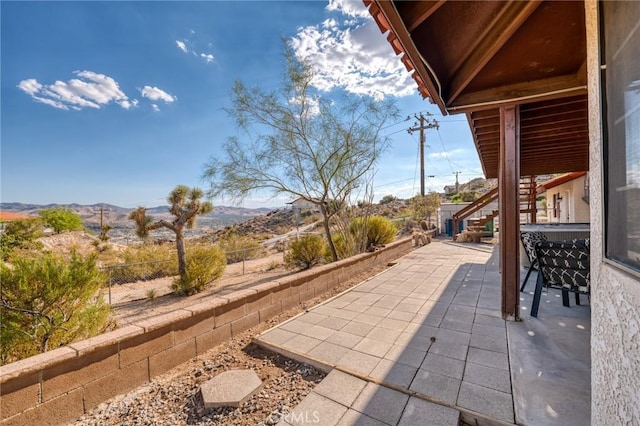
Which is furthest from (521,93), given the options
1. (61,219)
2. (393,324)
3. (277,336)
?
(61,219)

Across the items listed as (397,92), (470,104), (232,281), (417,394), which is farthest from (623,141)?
(232,281)

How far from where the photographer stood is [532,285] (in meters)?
4.63

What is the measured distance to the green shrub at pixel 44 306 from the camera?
2496 millimetres

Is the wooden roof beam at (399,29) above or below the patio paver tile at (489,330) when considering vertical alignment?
above

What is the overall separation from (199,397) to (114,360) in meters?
0.76

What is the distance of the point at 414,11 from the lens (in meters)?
1.61

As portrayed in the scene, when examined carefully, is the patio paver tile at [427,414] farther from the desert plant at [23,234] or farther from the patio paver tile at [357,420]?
the desert plant at [23,234]

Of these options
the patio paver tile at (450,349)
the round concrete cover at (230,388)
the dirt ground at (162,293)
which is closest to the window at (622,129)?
the patio paver tile at (450,349)

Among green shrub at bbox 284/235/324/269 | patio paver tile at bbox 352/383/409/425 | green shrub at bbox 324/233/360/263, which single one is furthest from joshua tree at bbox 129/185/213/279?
patio paver tile at bbox 352/383/409/425

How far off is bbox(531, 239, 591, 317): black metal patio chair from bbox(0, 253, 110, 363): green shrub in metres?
5.28

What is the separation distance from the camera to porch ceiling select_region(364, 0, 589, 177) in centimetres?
182

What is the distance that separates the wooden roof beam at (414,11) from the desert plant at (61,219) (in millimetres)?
24938

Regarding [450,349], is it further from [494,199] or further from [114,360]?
[494,199]

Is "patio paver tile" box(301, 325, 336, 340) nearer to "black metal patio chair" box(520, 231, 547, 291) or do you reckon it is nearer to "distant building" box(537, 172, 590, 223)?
"black metal patio chair" box(520, 231, 547, 291)
